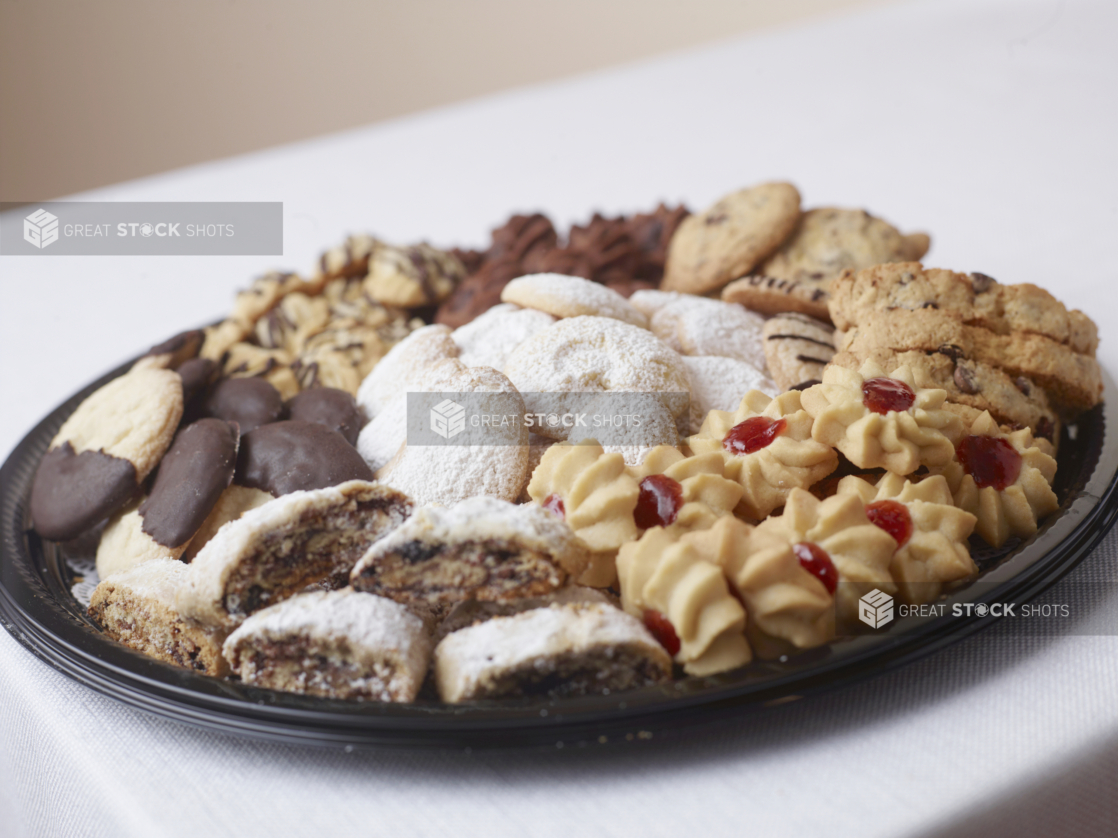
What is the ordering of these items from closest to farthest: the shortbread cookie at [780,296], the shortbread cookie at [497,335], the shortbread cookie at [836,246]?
1. the shortbread cookie at [497,335]
2. the shortbread cookie at [780,296]
3. the shortbread cookie at [836,246]

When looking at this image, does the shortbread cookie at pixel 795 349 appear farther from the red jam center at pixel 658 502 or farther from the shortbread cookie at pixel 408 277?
the shortbread cookie at pixel 408 277

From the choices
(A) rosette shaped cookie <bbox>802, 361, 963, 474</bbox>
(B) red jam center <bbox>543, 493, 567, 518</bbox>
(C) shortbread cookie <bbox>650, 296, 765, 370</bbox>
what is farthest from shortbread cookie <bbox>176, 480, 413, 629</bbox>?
(C) shortbread cookie <bbox>650, 296, 765, 370</bbox>

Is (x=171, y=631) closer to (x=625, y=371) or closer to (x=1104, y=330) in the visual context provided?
(x=625, y=371)

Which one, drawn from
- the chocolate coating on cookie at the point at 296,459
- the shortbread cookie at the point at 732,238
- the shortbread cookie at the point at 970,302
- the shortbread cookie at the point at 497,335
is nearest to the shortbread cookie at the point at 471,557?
the chocolate coating on cookie at the point at 296,459

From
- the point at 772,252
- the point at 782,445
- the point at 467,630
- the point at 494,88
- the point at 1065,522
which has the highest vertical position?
the point at 494,88

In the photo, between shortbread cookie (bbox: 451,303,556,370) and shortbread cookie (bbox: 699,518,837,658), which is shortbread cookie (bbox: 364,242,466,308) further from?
shortbread cookie (bbox: 699,518,837,658)

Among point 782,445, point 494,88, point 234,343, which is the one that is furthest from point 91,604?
point 494,88
